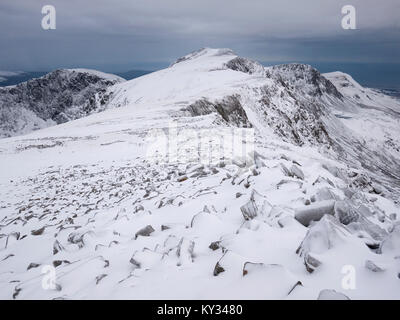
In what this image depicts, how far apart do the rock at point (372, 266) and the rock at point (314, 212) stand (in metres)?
1.59

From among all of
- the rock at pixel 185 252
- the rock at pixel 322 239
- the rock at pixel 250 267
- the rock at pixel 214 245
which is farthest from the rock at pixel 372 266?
the rock at pixel 185 252

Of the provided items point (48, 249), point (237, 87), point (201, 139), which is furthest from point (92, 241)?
point (237, 87)

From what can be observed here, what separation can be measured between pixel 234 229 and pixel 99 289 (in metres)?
2.69

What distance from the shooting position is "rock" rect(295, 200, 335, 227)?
489 cm

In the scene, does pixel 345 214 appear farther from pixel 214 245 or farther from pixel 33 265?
pixel 33 265

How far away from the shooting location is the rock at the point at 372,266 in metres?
3.21

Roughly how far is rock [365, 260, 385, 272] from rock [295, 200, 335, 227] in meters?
1.59

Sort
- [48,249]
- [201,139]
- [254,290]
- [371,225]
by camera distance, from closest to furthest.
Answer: [254,290], [371,225], [48,249], [201,139]

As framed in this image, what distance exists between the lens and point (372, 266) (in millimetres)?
3234

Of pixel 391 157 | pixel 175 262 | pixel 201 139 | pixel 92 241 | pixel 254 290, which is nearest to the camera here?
pixel 254 290

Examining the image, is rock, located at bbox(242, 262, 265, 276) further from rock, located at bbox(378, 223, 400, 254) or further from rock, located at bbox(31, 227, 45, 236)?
rock, located at bbox(31, 227, 45, 236)

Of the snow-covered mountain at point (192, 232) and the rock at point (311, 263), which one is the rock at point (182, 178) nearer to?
the snow-covered mountain at point (192, 232)
